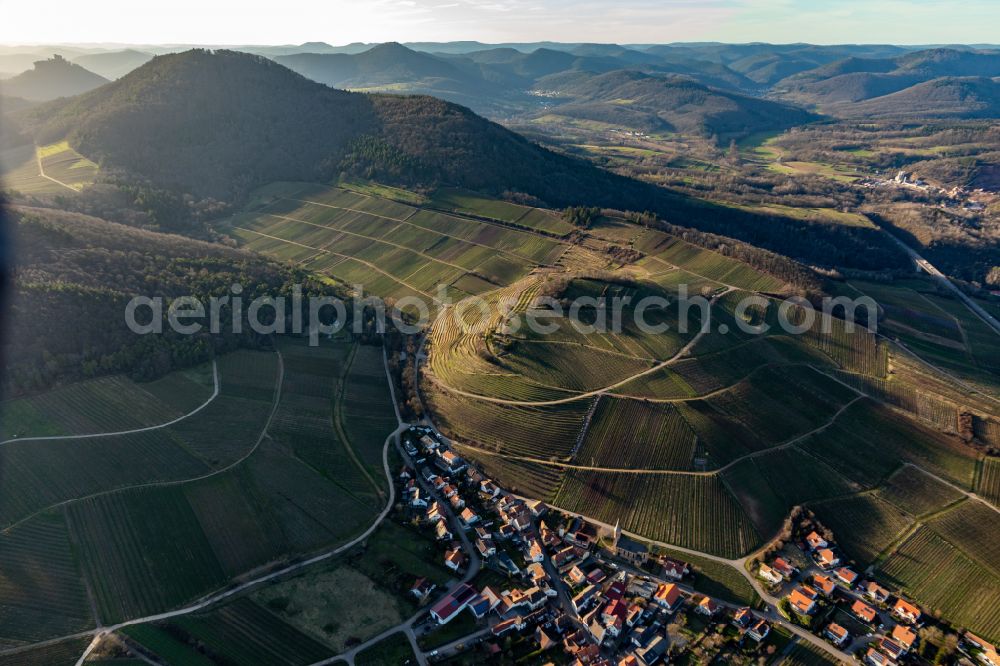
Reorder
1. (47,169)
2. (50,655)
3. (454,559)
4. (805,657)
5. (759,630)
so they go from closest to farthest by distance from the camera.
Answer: (50,655) → (805,657) → (759,630) → (454,559) → (47,169)

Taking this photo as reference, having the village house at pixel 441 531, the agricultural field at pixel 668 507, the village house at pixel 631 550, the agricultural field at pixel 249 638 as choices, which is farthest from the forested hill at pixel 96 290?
the village house at pixel 631 550

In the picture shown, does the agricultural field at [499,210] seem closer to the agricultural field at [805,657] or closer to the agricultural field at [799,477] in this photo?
the agricultural field at [799,477]

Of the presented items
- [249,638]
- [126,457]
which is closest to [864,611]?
[249,638]

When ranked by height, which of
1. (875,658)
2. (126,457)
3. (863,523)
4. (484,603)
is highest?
(126,457)

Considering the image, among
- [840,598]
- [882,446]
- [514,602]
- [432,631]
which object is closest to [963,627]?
[840,598]

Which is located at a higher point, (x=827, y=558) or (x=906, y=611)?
(x=827, y=558)

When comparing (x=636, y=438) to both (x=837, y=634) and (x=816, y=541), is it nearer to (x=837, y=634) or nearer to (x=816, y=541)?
(x=816, y=541)

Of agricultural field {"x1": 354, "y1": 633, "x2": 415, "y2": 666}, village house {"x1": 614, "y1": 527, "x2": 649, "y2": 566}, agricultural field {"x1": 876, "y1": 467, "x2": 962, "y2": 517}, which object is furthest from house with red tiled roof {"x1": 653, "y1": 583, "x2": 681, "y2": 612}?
agricultural field {"x1": 876, "y1": 467, "x2": 962, "y2": 517}
